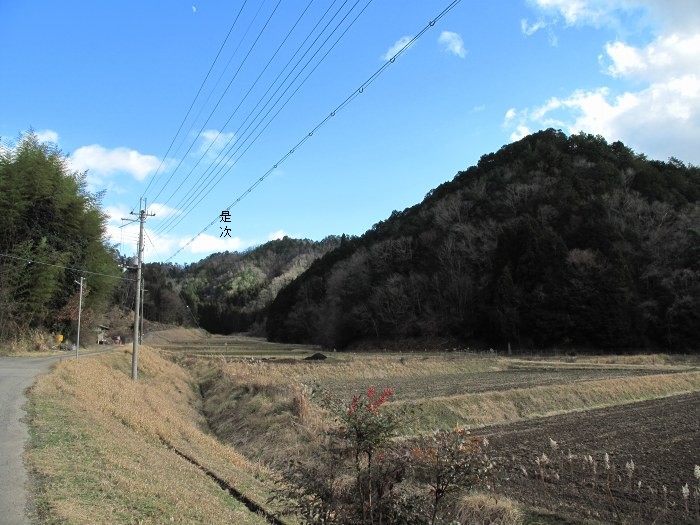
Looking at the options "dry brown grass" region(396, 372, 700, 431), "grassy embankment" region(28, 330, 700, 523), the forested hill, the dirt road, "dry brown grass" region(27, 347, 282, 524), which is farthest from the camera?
the forested hill

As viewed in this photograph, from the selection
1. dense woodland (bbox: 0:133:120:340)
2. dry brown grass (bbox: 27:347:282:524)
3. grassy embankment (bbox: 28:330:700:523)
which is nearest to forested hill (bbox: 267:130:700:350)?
grassy embankment (bbox: 28:330:700:523)

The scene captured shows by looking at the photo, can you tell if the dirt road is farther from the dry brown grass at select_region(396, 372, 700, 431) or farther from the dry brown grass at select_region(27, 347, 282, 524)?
the dry brown grass at select_region(396, 372, 700, 431)

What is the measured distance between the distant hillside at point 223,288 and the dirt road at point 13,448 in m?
84.8

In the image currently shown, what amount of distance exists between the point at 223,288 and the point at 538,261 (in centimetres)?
11256

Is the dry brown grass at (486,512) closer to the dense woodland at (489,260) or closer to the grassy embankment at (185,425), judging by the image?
the grassy embankment at (185,425)

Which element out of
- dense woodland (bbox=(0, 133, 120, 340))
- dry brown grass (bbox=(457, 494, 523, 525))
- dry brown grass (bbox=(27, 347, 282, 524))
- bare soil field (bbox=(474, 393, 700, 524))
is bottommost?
bare soil field (bbox=(474, 393, 700, 524))

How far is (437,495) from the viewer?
498cm

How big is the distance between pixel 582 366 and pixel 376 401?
1638 inches

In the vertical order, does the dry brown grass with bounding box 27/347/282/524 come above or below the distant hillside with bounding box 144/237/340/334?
below

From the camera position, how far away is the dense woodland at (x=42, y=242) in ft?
95.7

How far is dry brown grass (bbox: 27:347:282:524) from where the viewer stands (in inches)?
241

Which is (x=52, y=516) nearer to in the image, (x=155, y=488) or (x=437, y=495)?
(x=155, y=488)

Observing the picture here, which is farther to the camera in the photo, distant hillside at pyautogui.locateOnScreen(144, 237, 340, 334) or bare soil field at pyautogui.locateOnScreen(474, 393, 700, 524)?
distant hillside at pyautogui.locateOnScreen(144, 237, 340, 334)

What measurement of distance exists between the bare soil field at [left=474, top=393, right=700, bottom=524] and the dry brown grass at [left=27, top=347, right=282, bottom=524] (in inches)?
182
